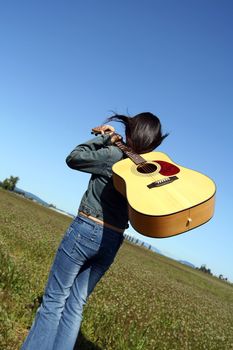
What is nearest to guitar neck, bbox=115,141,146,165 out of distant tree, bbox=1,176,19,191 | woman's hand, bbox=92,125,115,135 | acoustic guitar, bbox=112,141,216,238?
acoustic guitar, bbox=112,141,216,238

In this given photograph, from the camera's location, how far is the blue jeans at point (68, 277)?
4.71 m

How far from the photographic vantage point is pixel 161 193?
447cm

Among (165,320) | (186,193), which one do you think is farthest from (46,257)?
(186,193)

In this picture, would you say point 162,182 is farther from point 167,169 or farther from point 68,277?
point 68,277

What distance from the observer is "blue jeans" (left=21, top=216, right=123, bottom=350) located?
15.5 feet

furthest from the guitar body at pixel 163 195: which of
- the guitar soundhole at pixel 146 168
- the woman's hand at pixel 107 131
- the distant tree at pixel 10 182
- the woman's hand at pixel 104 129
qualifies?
the distant tree at pixel 10 182

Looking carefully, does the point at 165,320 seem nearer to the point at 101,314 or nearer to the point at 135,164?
the point at 101,314

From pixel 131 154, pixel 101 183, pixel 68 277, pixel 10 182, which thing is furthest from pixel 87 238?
pixel 10 182

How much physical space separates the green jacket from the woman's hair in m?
0.23

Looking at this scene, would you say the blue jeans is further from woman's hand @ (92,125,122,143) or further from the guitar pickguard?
woman's hand @ (92,125,122,143)

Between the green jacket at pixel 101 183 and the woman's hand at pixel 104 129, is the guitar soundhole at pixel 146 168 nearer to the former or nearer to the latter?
the green jacket at pixel 101 183

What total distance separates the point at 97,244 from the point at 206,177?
1400 mm

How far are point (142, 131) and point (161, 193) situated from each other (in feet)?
2.65

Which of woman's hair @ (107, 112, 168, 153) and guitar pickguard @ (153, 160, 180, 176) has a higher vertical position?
woman's hair @ (107, 112, 168, 153)
